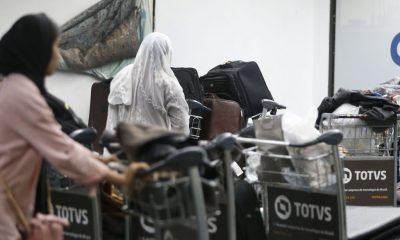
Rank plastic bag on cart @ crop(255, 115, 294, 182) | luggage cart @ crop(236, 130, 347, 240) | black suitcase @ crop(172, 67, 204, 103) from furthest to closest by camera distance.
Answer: black suitcase @ crop(172, 67, 204, 103) < plastic bag on cart @ crop(255, 115, 294, 182) < luggage cart @ crop(236, 130, 347, 240)

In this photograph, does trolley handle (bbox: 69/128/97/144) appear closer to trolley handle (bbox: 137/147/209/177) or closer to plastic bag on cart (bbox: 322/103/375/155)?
trolley handle (bbox: 137/147/209/177)

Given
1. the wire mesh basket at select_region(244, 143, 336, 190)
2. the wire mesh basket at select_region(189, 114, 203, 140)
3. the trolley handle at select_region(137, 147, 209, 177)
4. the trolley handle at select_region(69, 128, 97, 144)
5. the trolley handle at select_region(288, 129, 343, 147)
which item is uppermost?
the trolley handle at select_region(137, 147, 209, 177)

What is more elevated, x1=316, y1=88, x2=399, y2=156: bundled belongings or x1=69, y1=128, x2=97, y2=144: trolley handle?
x1=69, y1=128, x2=97, y2=144: trolley handle

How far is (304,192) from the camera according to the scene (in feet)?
8.32

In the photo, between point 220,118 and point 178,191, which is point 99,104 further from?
point 178,191

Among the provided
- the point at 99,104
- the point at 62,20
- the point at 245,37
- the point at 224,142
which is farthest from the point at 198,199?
the point at 245,37

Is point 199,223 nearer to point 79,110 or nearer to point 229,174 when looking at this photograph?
point 229,174

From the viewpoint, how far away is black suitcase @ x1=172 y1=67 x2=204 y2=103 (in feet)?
15.5

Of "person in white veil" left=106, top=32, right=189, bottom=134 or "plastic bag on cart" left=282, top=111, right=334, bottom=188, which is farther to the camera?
"person in white veil" left=106, top=32, right=189, bottom=134

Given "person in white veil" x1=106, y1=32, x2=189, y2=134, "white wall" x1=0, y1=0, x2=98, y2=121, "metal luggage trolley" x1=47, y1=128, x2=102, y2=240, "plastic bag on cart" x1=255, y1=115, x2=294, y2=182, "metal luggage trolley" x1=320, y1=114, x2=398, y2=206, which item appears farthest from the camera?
"white wall" x1=0, y1=0, x2=98, y2=121

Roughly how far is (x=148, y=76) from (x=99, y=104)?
3.30ft

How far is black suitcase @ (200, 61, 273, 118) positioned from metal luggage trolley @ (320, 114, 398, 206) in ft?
3.54

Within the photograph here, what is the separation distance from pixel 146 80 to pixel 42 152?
2159mm

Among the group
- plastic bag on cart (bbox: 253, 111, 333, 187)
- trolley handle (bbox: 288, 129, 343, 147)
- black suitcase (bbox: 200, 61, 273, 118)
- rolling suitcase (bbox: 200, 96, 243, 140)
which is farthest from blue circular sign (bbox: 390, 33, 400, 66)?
trolley handle (bbox: 288, 129, 343, 147)
